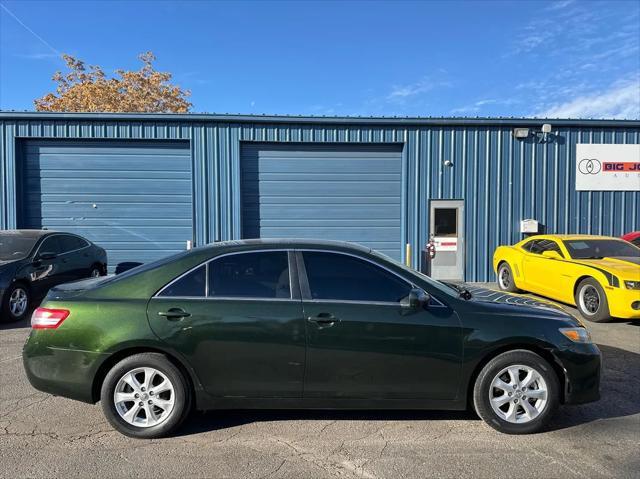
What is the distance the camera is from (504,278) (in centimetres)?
1052

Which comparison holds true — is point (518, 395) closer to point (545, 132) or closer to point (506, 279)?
point (506, 279)

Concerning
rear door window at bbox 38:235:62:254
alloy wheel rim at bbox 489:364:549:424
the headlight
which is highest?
rear door window at bbox 38:235:62:254

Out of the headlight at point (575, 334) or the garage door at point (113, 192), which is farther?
the garage door at point (113, 192)

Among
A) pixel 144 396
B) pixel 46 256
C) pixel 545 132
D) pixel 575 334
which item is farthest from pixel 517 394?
pixel 545 132

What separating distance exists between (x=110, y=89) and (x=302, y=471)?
32.1 m

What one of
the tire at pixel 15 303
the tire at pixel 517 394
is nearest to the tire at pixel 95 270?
the tire at pixel 15 303

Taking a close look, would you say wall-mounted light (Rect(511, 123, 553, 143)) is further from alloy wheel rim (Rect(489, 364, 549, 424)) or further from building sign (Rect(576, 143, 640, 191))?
alloy wheel rim (Rect(489, 364, 549, 424))

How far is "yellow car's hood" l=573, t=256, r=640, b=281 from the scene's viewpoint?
728 centimetres

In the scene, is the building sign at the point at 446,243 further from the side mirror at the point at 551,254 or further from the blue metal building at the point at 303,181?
the side mirror at the point at 551,254

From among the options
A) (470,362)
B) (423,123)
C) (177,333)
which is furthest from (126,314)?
(423,123)

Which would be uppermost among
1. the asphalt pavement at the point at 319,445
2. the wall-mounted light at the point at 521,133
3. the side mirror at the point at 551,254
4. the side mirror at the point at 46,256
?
the wall-mounted light at the point at 521,133

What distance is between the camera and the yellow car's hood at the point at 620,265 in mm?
7277

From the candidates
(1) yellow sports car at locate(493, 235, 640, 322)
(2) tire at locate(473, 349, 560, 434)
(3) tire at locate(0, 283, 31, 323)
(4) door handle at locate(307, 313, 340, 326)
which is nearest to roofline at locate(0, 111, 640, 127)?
(1) yellow sports car at locate(493, 235, 640, 322)

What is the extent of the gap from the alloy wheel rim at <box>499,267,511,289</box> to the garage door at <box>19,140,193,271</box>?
7.55 metres
